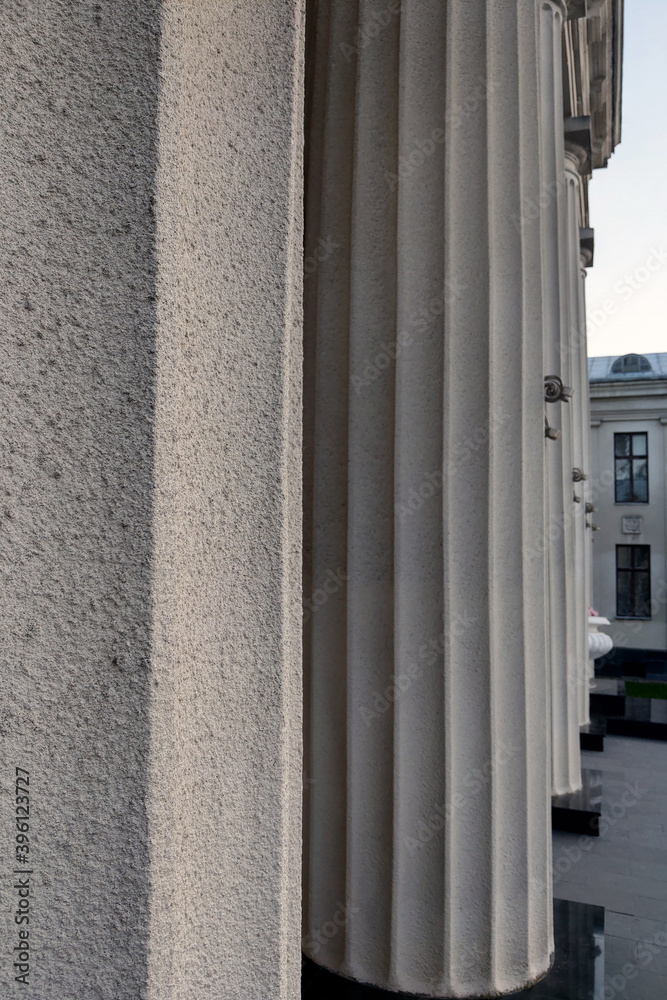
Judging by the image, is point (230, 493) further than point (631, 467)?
No

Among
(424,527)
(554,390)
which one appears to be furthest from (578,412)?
(424,527)

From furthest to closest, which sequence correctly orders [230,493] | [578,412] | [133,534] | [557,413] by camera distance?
[578,412]
[557,413]
[230,493]
[133,534]

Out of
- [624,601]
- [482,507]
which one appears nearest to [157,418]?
[482,507]

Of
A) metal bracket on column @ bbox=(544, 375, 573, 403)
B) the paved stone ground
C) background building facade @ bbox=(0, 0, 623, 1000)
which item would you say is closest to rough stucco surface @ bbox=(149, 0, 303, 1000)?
background building facade @ bbox=(0, 0, 623, 1000)

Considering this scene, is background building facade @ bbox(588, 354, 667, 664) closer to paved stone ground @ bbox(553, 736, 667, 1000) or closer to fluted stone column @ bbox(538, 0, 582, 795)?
paved stone ground @ bbox(553, 736, 667, 1000)

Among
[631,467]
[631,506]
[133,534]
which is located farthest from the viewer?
[631,467]

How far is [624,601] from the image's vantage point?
5594cm

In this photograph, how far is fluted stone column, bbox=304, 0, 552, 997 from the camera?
534 cm

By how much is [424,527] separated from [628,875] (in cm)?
618

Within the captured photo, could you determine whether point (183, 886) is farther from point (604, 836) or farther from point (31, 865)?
point (604, 836)

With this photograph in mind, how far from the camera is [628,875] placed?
9.10 metres

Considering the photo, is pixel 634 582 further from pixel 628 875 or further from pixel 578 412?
pixel 628 875

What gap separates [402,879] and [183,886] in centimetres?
355

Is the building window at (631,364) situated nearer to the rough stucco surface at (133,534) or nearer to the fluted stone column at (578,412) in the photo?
the fluted stone column at (578,412)
